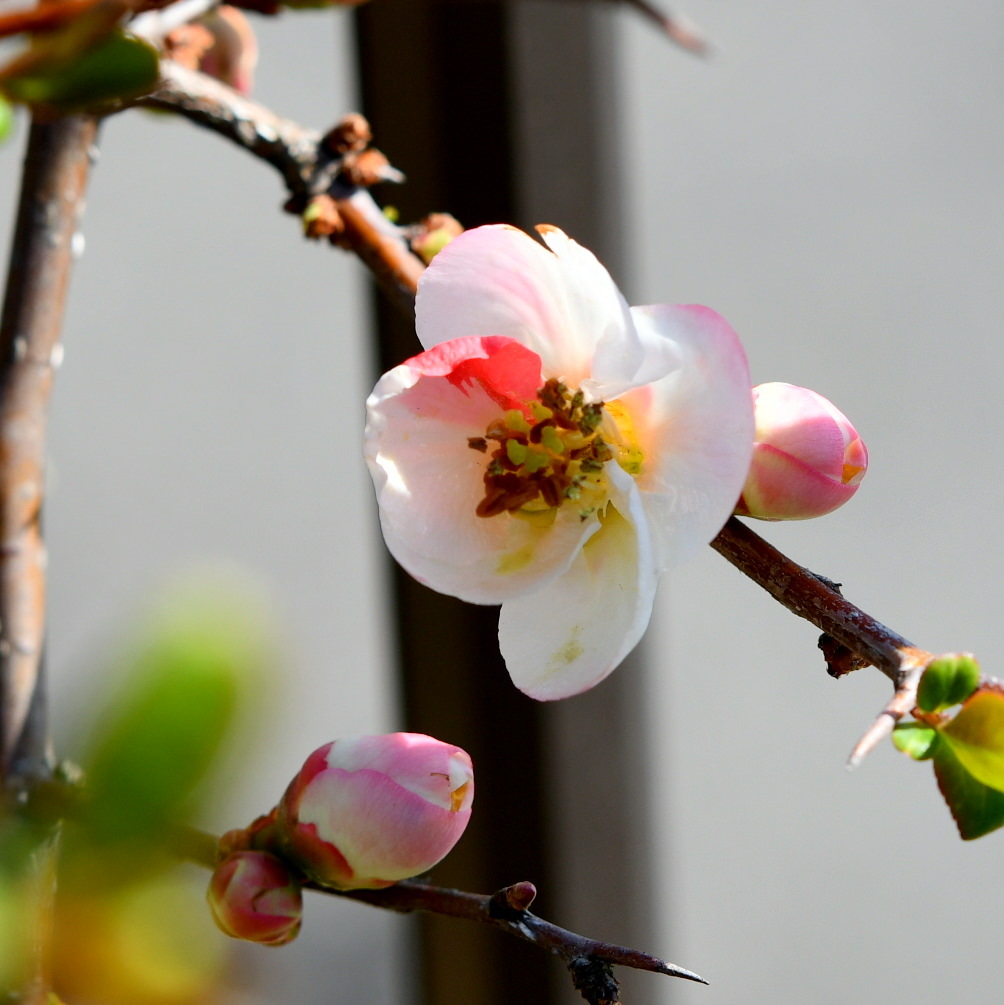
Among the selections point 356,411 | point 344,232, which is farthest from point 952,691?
point 356,411

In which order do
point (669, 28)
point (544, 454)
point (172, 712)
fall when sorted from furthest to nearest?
point (669, 28), point (544, 454), point (172, 712)

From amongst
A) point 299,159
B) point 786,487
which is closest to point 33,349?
point 299,159

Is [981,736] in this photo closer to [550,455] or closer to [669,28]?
[550,455]

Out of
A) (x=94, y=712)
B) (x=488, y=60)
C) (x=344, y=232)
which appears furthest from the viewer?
(x=488, y=60)

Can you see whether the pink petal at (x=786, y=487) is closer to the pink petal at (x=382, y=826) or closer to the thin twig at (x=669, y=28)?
the pink petal at (x=382, y=826)

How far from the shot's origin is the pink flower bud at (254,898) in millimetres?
214

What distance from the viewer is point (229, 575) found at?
0.36 ft

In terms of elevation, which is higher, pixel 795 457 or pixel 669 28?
pixel 669 28

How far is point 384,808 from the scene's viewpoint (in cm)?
20

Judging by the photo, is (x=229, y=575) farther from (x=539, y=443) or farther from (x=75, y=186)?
(x=75, y=186)

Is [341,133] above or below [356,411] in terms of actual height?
above

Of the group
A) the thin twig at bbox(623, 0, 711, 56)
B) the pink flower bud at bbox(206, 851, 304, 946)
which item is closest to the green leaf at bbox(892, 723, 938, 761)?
the pink flower bud at bbox(206, 851, 304, 946)

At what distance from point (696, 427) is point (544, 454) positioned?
1.2 inches

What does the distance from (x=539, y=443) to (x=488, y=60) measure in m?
0.54
